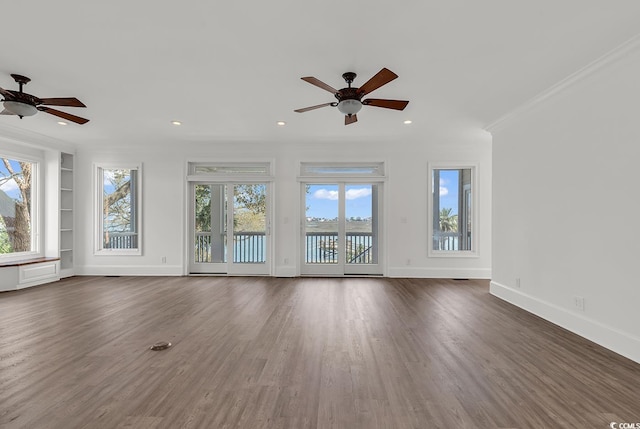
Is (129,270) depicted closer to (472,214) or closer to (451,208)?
(451,208)

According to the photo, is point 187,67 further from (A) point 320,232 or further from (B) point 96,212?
(B) point 96,212

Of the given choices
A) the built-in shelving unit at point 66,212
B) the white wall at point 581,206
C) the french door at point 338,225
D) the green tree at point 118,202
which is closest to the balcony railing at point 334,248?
the french door at point 338,225

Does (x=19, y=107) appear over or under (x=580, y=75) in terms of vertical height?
under

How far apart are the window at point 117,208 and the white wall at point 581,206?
7.06 meters

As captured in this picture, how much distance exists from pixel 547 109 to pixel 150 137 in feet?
21.0

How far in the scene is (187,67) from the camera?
3045 mm

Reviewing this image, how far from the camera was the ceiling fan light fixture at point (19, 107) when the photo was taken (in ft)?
10.4

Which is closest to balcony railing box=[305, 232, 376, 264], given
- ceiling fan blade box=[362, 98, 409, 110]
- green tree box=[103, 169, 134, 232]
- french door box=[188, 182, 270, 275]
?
french door box=[188, 182, 270, 275]

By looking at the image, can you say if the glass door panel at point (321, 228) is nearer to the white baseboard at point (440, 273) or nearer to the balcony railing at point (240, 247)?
the balcony railing at point (240, 247)

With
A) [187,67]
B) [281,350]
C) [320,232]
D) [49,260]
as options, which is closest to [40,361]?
[281,350]

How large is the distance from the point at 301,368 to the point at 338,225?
4.06 metres

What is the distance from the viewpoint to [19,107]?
320cm

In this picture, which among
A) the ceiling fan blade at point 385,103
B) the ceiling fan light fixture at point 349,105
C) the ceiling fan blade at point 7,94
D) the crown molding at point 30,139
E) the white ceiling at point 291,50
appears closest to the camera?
the white ceiling at point 291,50

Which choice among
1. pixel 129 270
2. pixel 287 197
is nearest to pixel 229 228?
pixel 287 197
